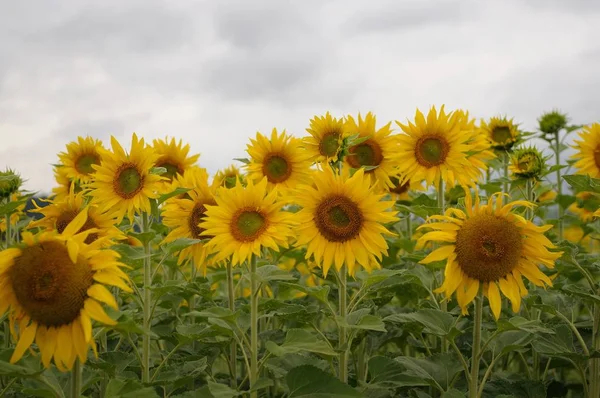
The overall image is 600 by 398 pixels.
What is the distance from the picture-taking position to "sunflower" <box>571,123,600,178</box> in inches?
200

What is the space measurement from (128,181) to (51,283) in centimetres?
152

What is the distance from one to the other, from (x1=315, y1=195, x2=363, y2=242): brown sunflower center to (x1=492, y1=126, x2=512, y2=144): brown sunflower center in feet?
9.58

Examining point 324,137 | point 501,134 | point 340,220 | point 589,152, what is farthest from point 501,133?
point 340,220

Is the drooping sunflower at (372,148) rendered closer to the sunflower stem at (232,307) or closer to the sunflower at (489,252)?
the sunflower stem at (232,307)

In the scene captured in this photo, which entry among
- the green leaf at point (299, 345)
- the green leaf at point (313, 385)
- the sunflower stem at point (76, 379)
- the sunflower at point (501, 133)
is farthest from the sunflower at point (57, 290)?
the sunflower at point (501, 133)

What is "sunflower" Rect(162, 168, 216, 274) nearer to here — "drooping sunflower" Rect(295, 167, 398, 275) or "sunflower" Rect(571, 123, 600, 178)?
"drooping sunflower" Rect(295, 167, 398, 275)

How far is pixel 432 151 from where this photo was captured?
4328mm

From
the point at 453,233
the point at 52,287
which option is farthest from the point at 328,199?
the point at 52,287

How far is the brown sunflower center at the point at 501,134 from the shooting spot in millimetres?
5641

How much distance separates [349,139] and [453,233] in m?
1.16

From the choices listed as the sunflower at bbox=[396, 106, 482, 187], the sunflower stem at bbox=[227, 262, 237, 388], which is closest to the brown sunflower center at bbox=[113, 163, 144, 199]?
the sunflower stem at bbox=[227, 262, 237, 388]

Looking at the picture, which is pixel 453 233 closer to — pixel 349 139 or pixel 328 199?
pixel 328 199

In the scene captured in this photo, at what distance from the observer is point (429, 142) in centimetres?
434

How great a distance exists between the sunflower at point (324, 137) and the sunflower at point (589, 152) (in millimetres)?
2201
